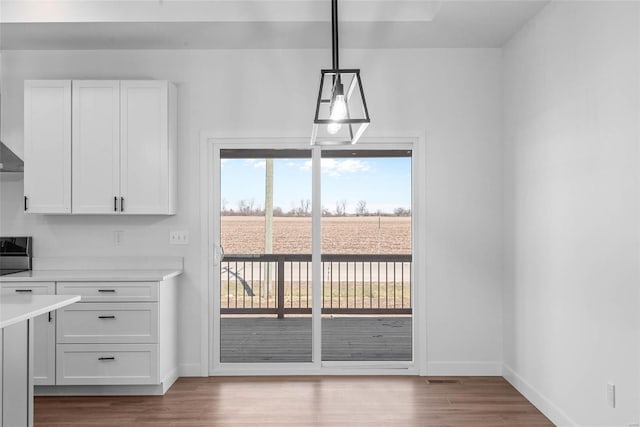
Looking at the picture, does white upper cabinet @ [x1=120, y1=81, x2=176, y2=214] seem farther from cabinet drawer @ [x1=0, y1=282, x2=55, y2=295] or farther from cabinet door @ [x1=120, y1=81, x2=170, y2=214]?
cabinet drawer @ [x1=0, y1=282, x2=55, y2=295]

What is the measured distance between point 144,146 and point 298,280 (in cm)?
165

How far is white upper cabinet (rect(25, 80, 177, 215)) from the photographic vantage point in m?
3.87

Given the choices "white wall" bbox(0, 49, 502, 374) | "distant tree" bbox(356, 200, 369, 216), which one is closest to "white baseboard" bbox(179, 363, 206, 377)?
"white wall" bbox(0, 49, 502, 374)

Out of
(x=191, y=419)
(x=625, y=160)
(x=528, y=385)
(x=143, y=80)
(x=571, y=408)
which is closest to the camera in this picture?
(x=625, y=160)

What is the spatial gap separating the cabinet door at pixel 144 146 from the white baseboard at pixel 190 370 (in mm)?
1289

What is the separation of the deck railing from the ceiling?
5.92 feet

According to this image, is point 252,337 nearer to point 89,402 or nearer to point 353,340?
point 353,340

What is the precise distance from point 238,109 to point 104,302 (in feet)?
6.04

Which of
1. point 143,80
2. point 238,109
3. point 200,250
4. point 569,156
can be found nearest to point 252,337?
point 200,250

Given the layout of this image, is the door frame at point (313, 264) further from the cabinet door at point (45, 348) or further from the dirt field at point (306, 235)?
the cabinet door at point (45, 348)

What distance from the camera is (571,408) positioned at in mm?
2957

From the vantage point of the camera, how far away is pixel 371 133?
13.6ft

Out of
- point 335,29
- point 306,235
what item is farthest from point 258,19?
point 306,235

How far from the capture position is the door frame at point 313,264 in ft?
13.6
